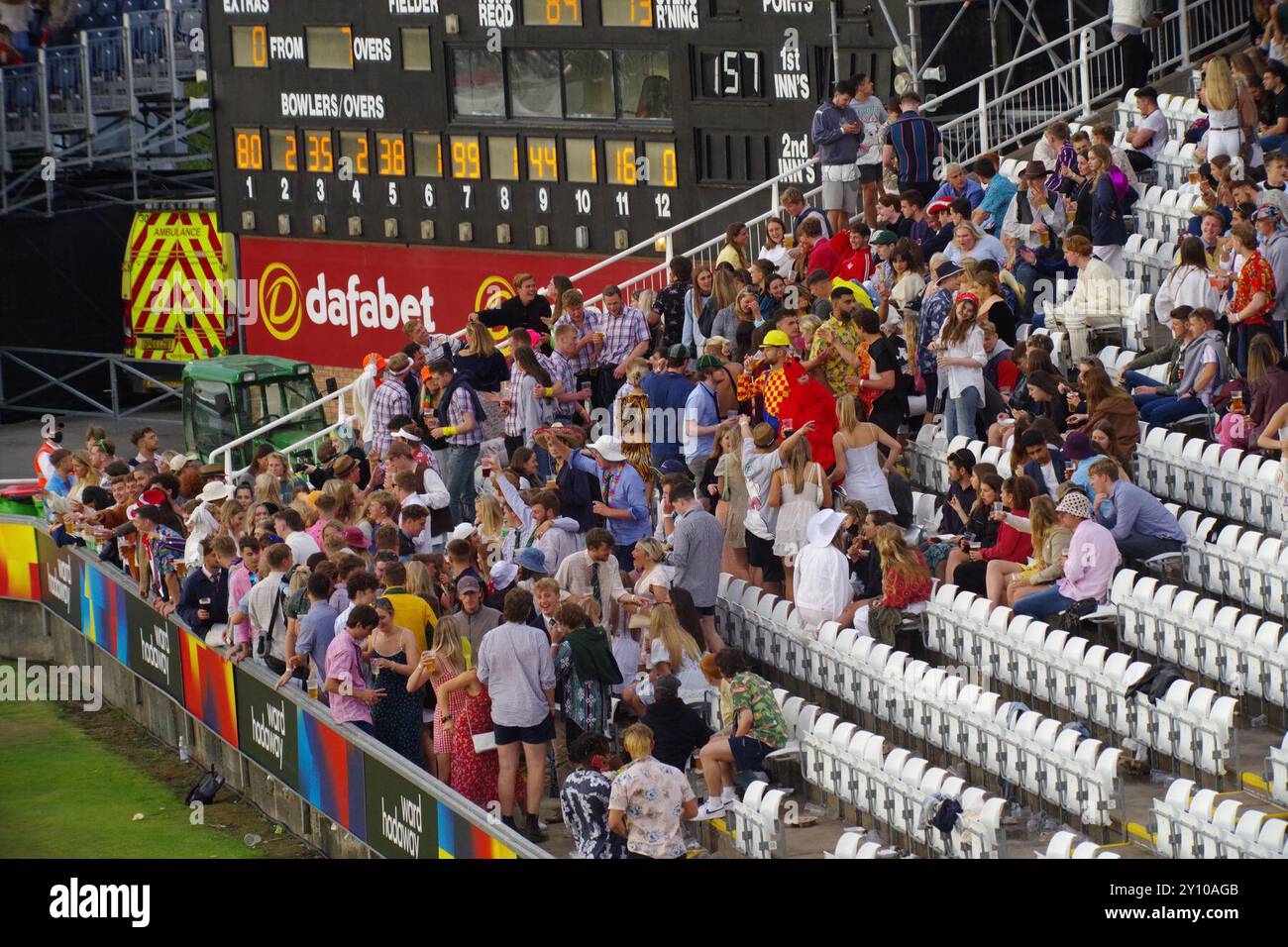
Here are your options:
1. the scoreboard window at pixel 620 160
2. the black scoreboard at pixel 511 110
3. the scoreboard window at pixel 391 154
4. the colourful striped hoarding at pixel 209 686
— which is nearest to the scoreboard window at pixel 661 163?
the black scoreboard at pixel 511 110

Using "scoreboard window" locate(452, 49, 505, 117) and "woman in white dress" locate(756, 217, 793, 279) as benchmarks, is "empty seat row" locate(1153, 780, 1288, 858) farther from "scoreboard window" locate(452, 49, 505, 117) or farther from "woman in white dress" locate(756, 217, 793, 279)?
"scoreboard window" locate(452, 49, 505, 117)

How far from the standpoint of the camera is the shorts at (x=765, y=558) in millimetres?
14156

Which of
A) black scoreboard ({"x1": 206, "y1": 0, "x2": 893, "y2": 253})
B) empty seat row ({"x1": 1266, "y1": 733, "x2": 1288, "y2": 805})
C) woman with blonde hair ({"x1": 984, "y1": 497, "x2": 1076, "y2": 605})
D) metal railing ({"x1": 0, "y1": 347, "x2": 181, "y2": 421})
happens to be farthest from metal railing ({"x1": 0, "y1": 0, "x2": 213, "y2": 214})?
empty seat row ({"x1": 1266, "y1": 733, "x2": 1288, "y2": 805})

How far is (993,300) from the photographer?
15.0 metres

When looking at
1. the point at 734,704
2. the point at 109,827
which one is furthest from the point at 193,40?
the point at 734,704

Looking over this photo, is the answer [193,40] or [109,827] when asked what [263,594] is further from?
[193,40]

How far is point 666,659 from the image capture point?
41.4 ft

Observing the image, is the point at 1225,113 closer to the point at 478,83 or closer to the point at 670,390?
the point at 670,390

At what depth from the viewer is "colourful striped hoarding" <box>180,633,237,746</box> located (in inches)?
645

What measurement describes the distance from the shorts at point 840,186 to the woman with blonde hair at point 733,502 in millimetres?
5028

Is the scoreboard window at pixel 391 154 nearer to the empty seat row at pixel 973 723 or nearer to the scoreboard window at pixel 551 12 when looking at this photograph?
the scoreboard window at pixel 551 12

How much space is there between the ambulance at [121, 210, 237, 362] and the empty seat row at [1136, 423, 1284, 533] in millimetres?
20287

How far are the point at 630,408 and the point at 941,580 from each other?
283 cm

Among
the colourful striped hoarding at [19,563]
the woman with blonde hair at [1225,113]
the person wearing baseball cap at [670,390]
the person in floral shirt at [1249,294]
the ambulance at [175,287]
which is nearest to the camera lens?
the person in floral shirt at [1249,294]
